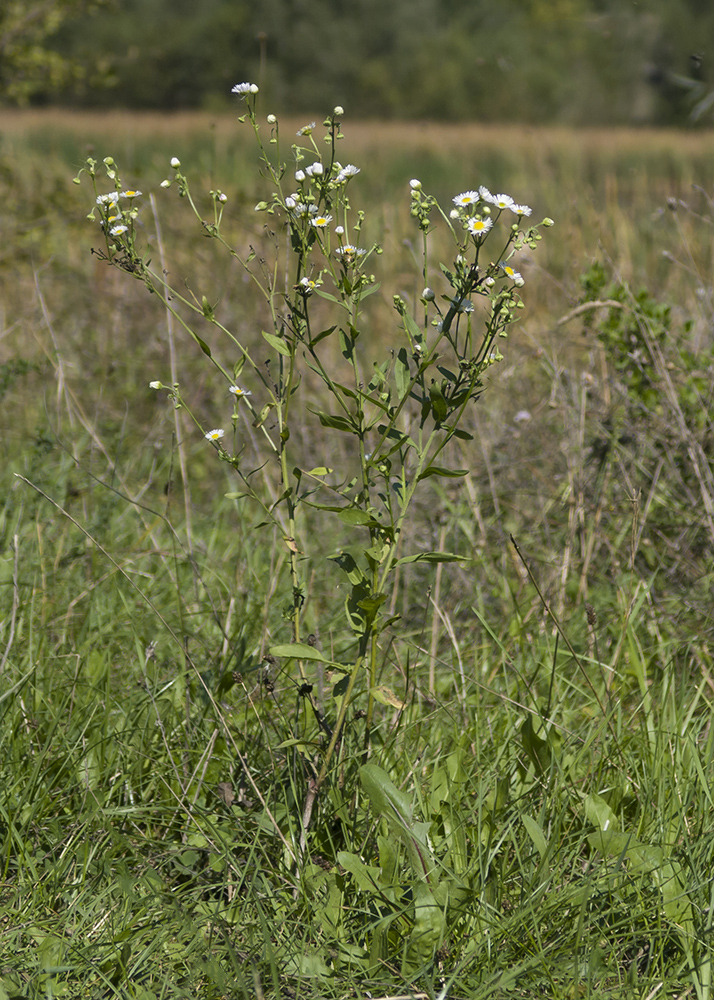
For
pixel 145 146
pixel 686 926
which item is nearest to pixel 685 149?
pixel 145 146

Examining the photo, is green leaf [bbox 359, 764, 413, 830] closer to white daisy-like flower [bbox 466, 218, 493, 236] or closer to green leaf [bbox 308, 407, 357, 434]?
green leaf [bbox 308, 407, 357, 434]

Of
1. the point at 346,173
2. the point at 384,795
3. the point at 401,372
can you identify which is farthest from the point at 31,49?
the point at 384,795

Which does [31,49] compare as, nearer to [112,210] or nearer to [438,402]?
[112,210]

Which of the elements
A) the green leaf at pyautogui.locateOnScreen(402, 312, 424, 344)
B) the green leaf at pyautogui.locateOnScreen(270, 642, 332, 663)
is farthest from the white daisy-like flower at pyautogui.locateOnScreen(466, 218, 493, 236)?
the green leaf at pyautogui.locateOnScreen(270, 642, 332, 663)

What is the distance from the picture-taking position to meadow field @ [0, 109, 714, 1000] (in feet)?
→ 4.52

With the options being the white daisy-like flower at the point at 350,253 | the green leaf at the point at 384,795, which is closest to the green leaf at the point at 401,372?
the white daisy-like flower at the point at 350,253

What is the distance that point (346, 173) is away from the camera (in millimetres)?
1325

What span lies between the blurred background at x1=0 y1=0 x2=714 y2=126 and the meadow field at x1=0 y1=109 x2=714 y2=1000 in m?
15.1

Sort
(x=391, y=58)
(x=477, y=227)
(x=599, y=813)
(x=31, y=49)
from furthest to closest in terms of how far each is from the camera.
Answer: (x=391, y=58), (x=31, y=49), (x=599, y=813), (x=477, y=227)

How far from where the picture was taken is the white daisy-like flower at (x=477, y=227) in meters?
1.31

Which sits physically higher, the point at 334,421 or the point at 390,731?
the point at 334,421

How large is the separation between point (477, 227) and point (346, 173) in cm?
22

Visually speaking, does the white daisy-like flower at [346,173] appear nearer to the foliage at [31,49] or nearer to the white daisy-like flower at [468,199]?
the white daisy-like flower at [468,199]

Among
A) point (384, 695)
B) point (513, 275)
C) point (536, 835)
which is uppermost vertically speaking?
point (513, 275)
